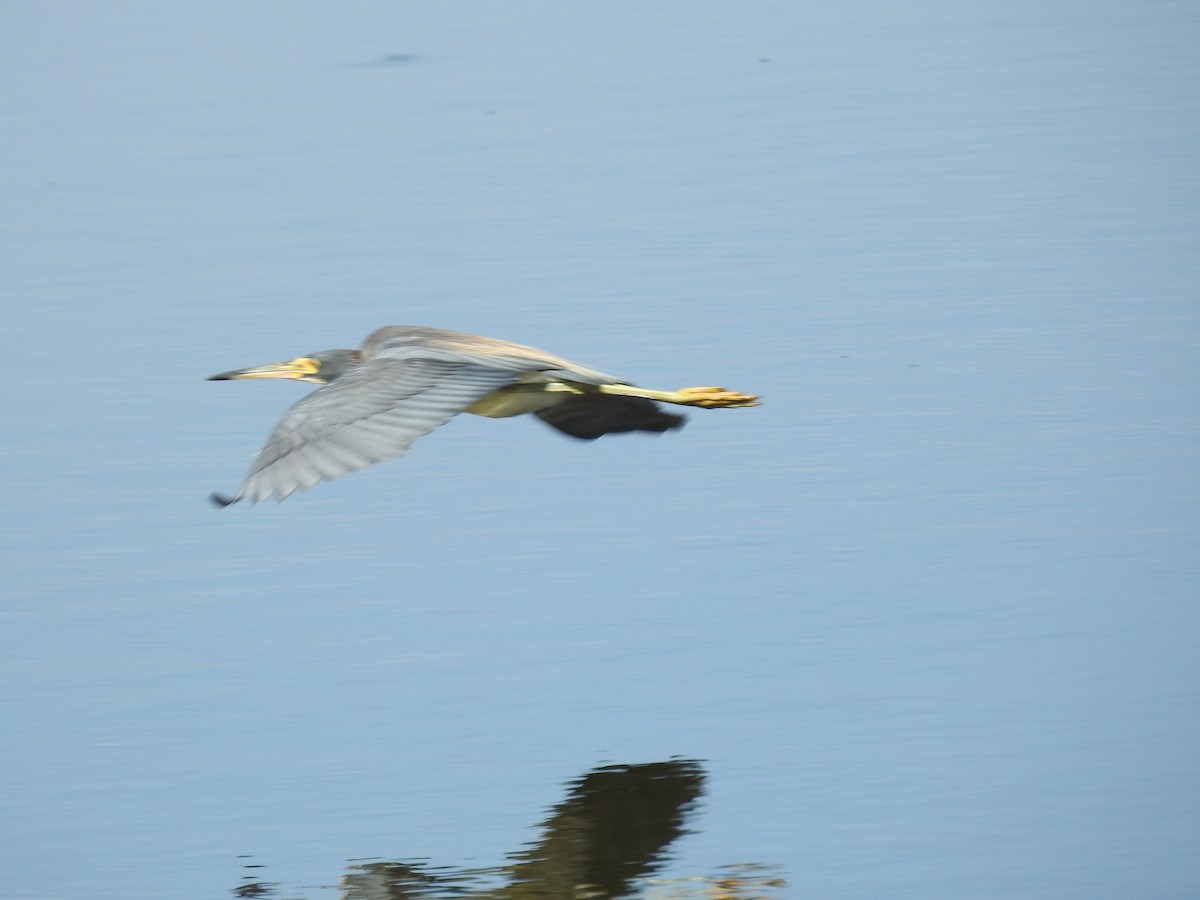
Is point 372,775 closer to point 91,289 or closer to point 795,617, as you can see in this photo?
point 795,617

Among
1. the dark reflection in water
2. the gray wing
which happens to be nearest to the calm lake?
the dark reflection in water

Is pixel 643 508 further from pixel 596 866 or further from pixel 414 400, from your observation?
pixel 596 866

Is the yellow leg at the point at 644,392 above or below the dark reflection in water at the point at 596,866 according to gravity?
above

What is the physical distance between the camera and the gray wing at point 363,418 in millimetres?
6285

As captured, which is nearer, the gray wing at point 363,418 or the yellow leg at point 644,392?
the gray wing at point 363,418

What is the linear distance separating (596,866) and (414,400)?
64.4 inches

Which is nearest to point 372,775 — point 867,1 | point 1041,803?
point 1041,803

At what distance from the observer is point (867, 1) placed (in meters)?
16.7

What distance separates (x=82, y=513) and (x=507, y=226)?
3647 millimetres

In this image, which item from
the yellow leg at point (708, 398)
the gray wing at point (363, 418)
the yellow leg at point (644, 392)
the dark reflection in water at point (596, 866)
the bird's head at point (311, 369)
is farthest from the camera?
the bird's head at point (311, 369)

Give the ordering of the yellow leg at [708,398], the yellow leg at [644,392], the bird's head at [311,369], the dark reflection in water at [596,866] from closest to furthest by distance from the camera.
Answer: the dark reflection in water at [596,866] < the yellow leg at [644,392] < the yellow leg at [708,398] < the bird's head at [311,369]

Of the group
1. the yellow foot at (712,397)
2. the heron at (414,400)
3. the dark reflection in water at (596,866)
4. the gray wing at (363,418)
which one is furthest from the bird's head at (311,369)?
the dark reflection in water at (596,866)

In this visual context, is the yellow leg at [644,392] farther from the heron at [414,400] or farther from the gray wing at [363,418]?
the gray wing at [363,418]

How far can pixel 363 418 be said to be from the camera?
21.6 feet
